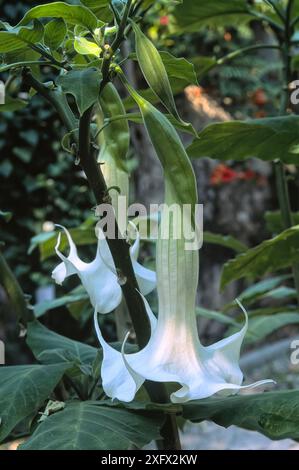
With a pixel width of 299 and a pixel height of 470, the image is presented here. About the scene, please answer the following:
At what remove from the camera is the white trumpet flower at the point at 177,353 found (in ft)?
1.65

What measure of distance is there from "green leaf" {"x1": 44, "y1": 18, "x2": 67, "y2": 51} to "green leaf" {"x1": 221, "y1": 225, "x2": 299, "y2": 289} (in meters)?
0.39

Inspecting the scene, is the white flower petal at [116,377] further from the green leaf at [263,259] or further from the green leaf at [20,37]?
the green leaf at [263,259]

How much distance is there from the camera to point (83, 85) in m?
0.53

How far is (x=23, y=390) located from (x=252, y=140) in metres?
0.43

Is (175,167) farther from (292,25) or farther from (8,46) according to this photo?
(292,25)

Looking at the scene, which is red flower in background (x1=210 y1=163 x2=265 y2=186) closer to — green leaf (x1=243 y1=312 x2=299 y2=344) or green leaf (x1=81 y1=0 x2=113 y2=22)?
green leaf (x1=243 y1=312 x2=299 y2=344)

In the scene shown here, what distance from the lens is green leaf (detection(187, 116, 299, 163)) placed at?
837 mm

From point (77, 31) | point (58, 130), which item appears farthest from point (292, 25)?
point (58, 130)

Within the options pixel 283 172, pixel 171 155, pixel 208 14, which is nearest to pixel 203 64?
pixel 208 14

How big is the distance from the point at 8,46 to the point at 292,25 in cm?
56

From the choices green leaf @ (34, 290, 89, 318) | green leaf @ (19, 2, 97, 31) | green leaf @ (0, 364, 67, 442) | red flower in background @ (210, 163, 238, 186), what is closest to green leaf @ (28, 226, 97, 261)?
green leaf @ (34, 290, 89, 318)

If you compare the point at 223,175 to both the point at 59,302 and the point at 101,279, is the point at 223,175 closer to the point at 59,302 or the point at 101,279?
the point at 59,302
